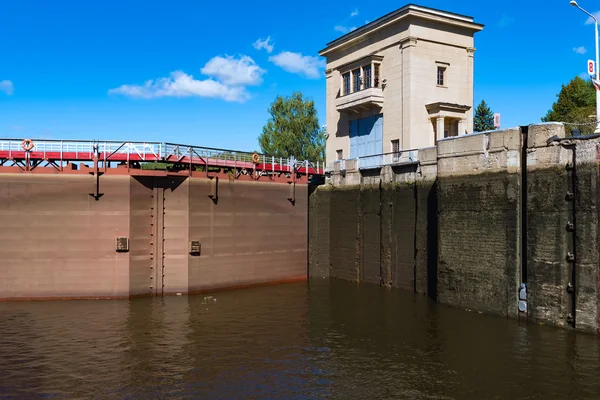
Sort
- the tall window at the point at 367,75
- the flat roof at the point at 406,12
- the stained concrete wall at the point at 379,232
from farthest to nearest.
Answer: the tall window at the point at 367,75 < the flat roof at the point at 406,12 < the stained concrete wall at the point at 379,232

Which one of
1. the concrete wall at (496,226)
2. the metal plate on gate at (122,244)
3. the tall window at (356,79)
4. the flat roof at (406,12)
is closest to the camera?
the concrete wall at (496,226)

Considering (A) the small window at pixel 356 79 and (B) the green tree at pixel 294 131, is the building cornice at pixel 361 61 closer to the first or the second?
(A) the small window at pixel 356 79

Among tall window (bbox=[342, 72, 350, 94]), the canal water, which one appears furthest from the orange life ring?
tall window (bbox=[342, 72, 350, 94])

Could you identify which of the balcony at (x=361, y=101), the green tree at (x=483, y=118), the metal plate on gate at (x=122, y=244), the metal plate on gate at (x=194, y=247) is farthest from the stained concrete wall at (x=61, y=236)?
the green tree at (x=483, y=118)

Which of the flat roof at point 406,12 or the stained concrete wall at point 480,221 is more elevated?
the flat roof at point 406,12

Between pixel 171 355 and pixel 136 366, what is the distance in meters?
1.56

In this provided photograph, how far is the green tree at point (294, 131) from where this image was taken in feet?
238

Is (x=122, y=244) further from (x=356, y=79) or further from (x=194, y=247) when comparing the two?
(x=356, y=79)

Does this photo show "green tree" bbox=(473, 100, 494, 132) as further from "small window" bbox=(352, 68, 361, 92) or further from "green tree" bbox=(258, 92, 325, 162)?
"small window" bbox=(352, 68, 361, 92)

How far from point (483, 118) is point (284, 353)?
7492cm

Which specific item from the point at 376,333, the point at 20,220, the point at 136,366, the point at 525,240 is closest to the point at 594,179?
the point at 525,240

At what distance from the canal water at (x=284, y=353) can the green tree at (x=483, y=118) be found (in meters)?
63.4

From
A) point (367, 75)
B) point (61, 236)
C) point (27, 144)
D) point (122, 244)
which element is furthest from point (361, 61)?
point (61, 236)

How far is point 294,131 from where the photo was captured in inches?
2872
